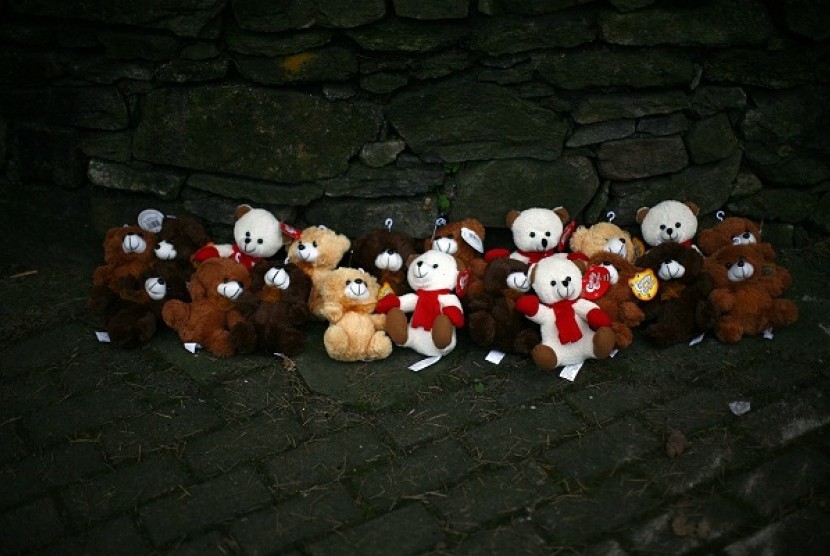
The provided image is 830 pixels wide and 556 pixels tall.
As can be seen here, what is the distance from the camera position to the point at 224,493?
2.90m

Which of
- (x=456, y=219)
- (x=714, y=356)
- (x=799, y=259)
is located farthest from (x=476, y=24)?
(x=799, y=259)

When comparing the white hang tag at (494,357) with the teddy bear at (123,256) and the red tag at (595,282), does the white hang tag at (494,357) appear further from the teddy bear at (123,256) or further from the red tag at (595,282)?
the teddy bear at (123,256)

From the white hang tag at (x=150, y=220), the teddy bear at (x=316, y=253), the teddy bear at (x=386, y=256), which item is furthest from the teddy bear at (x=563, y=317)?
the white hang tag at (x=150, y=220)

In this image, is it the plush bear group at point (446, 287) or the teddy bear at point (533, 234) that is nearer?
the plush bear group at point (446, 287)

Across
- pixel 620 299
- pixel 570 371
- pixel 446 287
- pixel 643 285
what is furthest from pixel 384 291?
pixel 643 285

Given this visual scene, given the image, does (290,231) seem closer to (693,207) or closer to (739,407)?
(693,207)

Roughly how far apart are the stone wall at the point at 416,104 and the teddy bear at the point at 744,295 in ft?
1.83

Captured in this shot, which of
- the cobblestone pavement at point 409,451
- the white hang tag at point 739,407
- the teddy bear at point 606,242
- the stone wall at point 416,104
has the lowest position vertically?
the cobblestone pavement at point 409,451

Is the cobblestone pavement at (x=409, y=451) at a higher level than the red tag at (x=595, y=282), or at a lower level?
lower

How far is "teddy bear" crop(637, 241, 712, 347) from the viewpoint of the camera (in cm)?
360

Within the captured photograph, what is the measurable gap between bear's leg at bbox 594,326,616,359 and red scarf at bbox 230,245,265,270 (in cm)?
156

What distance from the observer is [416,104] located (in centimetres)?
383

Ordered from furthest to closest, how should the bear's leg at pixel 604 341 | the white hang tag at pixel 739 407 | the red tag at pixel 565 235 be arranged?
the red tag at pixel 565 235, the bear's leg at pixel 604 341, the white hang tag at pixel 739 407

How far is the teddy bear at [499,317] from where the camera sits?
3559 mm
